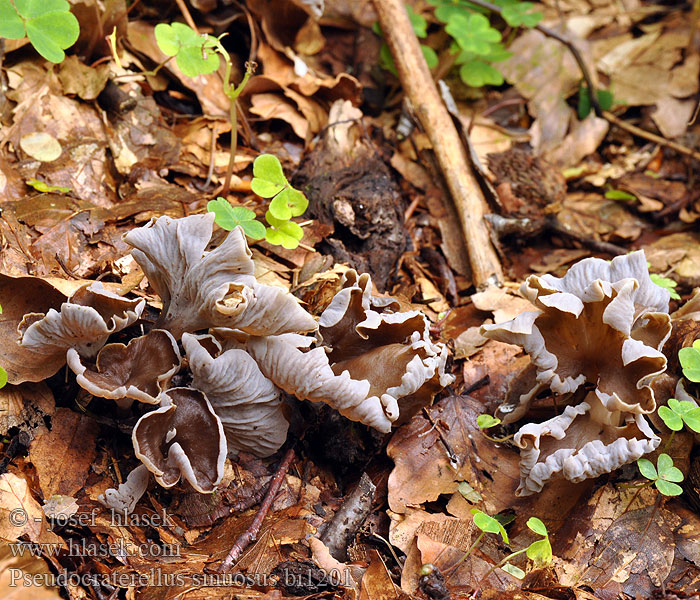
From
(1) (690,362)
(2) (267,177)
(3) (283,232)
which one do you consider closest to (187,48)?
(2) (267,177)

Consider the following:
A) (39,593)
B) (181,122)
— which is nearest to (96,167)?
(181,122)

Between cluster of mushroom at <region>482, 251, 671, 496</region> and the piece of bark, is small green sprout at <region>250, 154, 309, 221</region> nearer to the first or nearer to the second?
cluster of mushroom at <region>482, 251, 671, 496</region>

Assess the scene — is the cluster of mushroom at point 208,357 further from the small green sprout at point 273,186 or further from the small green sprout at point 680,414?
the small green sprout at point 680,414

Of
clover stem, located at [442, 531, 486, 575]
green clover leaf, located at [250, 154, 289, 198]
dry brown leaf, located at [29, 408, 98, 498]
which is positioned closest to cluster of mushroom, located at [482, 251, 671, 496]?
clover stem, located at [442, 531, 486, 575]

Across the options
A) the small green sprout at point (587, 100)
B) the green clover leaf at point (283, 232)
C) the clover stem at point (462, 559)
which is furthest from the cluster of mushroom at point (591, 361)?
the small green sprout at point (587, 100)

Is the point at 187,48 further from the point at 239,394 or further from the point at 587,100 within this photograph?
the point at 587,100
